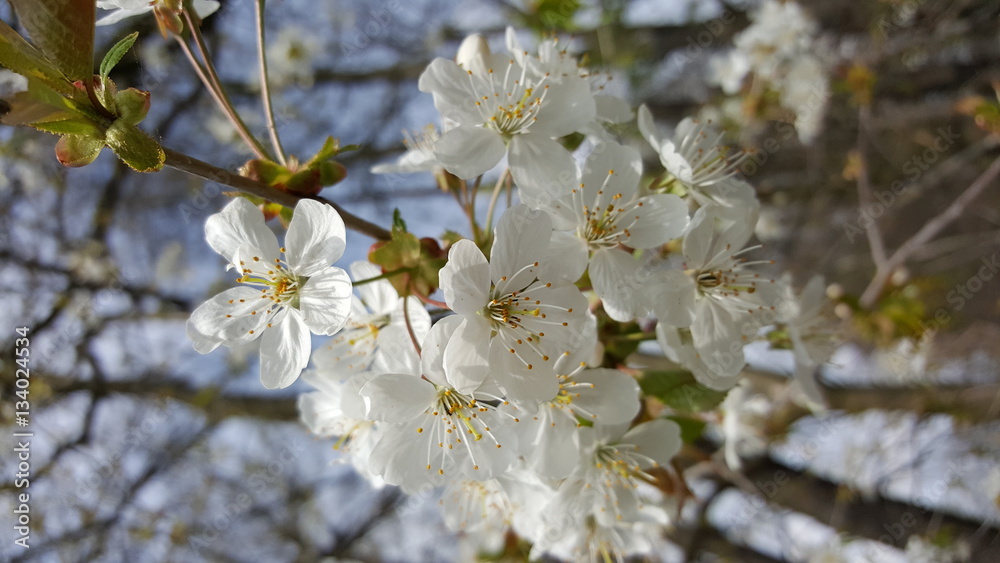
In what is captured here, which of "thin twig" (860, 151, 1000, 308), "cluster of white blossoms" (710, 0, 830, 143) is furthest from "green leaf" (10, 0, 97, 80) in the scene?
"cluster of white blossoms" (710, 0, 830, 143)

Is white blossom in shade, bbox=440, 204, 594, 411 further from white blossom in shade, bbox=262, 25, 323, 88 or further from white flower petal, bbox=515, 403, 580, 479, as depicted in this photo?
white blossom in shade, bbox=262, 25, 323, 88

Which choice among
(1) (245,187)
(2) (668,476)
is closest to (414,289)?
(1) (245,187)

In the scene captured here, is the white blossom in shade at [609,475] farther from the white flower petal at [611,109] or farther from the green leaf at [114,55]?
the green leaf at [114,55]

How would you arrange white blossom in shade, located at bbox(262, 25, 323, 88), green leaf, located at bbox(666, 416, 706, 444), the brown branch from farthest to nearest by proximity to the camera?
white blossom in shade, located at bbox(262, 25, 323, 88)
the brown branch
green leaf, located at bbox(666, 416, 706, 444)

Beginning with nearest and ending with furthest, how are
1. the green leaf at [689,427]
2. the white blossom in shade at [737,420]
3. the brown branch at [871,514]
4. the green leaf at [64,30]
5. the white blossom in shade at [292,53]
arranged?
the green leaf at [64,30] < the green leaf at [689,427] < the white blossom in shade at [737,420] < the brown branch at [871,514] < the white blossom in shade at [292,53]

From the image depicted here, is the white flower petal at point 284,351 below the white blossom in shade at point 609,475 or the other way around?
the other way around

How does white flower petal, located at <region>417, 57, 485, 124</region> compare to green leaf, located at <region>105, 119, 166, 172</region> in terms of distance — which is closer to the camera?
green leaf, located at <region>105, 119, 166, 172</region>

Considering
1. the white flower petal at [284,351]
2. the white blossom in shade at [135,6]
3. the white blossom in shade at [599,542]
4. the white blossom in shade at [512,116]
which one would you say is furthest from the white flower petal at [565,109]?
the white blossom in shade at [599,542]

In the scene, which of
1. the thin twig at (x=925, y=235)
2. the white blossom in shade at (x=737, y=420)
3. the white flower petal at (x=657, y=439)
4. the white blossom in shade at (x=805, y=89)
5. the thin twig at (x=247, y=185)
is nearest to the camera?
the thin twig at (x=247, y=185)

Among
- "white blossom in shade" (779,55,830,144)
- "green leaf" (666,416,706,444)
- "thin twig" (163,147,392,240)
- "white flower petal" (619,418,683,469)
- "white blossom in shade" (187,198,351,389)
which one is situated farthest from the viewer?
"white blossom in shade" (779,55,830,144)
